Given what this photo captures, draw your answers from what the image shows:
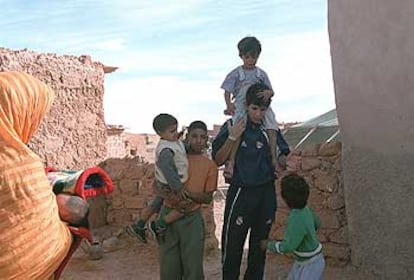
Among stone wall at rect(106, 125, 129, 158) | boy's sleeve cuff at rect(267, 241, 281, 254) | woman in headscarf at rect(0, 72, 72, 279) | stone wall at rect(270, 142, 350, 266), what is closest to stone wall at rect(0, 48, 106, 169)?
stone wall at rect(270, 142, 350, 266)

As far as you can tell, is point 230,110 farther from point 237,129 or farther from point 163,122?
point 163,122

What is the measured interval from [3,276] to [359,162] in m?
3.33

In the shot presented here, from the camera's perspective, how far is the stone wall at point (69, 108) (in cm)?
731

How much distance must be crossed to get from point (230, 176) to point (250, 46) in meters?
0.91

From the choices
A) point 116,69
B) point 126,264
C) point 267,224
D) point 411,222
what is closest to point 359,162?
point 411,222

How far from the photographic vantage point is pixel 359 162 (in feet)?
15.5

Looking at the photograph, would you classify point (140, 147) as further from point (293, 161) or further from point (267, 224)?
point (267, 224)

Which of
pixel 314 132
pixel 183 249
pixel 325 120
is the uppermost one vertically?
pixel 325 120

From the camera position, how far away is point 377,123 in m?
4.50

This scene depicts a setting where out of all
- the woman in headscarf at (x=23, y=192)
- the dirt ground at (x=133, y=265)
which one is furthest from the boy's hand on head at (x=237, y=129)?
the woman in headscarf at (x=23, y=192)

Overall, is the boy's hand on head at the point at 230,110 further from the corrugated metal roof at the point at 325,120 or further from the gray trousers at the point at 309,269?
the corrugated metal roof at the point at 325,120

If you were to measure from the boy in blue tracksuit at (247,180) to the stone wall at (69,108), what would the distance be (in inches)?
153

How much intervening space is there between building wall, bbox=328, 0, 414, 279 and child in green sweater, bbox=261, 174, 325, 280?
102 cm

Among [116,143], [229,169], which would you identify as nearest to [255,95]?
[229,169]
